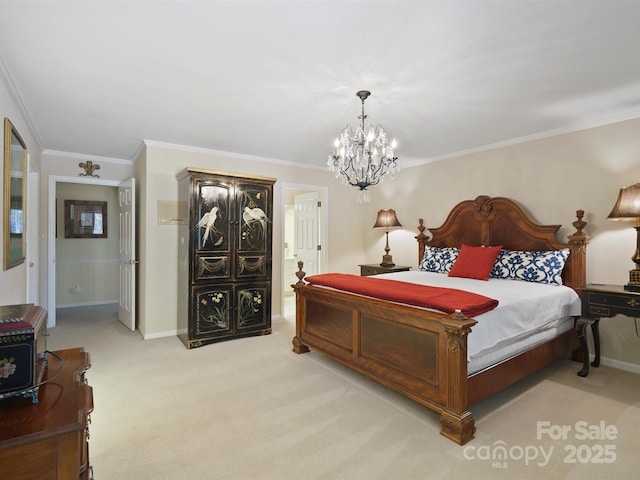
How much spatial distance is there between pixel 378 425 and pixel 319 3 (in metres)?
2.46

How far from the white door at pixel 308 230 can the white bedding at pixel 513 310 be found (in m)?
2.15

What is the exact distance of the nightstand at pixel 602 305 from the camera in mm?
2760

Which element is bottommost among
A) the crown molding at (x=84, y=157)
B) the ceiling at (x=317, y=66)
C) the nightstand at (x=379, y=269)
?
the nightstand at (x=379, y=269)

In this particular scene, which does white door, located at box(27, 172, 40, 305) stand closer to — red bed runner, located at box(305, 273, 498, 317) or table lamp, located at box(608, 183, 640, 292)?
red bed runner, located at box(305, 273, 498, 317)

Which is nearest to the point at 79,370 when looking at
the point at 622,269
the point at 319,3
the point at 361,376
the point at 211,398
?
the point at 211,398

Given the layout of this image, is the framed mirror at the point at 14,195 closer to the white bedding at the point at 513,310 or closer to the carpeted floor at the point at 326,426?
the carpeted floor at the point at 326,426

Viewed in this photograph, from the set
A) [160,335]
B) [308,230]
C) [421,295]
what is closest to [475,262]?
[421,295]

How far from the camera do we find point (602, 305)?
291cm

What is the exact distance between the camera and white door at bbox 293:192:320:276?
5.58 meters

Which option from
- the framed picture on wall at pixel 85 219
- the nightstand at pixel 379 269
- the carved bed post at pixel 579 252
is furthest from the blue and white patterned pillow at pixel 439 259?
the framed picture on wall at pixel 85 219

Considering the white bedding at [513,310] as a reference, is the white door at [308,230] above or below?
above

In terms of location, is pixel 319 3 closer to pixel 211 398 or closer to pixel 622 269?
pixel 211 398

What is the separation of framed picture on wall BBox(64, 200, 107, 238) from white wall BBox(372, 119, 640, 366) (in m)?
5.82

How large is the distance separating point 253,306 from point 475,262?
260 cm
